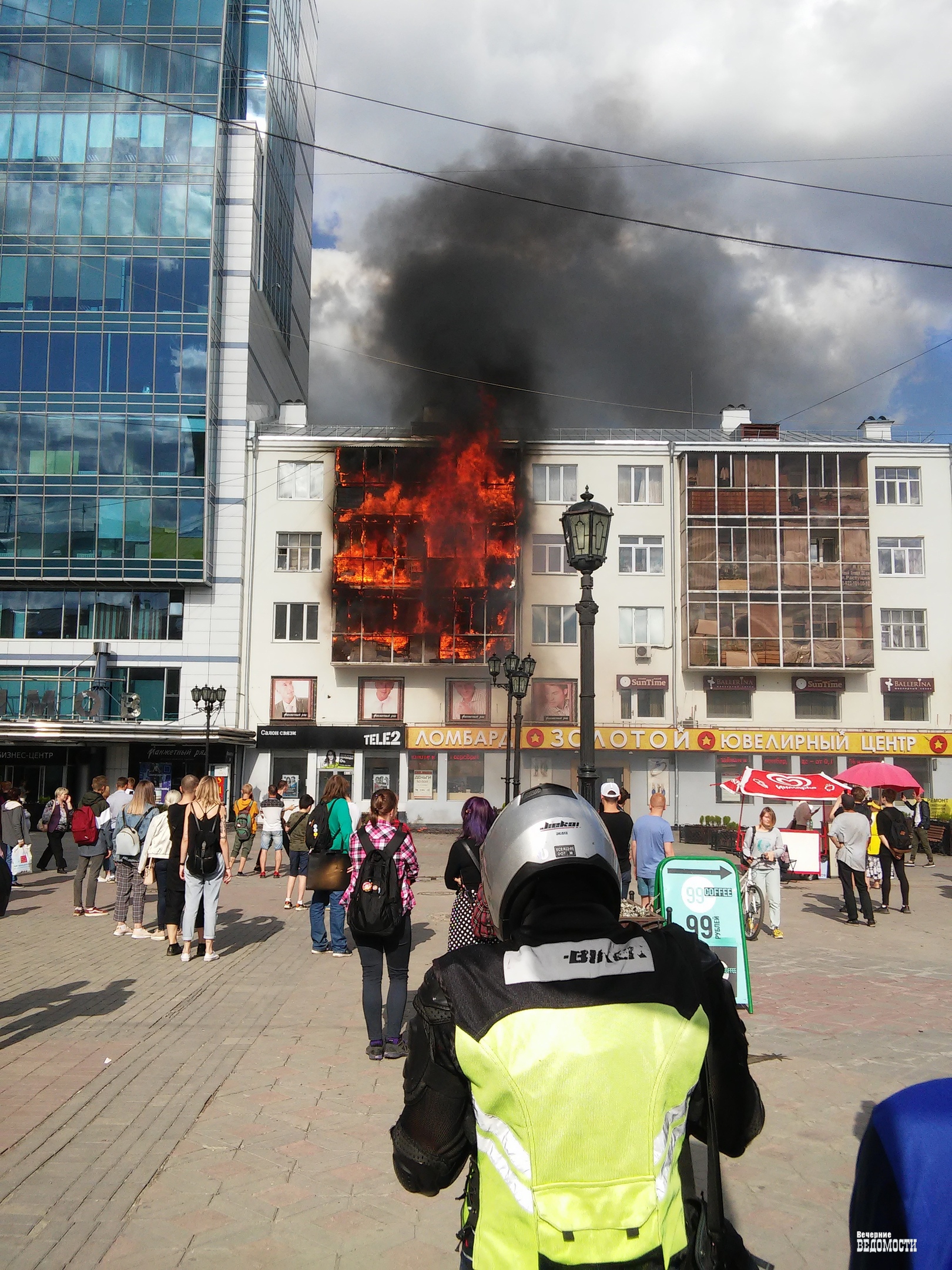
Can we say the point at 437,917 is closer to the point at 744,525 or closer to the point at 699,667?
the point at 699,667

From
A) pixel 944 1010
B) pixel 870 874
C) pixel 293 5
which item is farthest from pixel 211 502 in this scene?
pixel 944 1010

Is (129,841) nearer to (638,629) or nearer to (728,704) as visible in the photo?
(638,629)

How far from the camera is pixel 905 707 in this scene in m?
41.7

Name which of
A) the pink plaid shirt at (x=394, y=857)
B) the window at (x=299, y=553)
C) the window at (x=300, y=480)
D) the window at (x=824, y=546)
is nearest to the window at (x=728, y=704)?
the window at (x=824, y=546)

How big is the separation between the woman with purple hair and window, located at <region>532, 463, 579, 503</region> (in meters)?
36.8

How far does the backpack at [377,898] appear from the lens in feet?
23.0

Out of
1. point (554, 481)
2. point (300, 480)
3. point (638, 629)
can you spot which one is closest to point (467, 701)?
point (638, 629)

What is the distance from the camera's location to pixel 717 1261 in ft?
6.55

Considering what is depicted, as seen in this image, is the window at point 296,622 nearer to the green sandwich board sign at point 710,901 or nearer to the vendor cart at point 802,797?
the vendor cart at point 802,797

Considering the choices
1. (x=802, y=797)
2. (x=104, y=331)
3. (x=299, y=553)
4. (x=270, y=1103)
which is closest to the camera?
(x=270, y=1103)

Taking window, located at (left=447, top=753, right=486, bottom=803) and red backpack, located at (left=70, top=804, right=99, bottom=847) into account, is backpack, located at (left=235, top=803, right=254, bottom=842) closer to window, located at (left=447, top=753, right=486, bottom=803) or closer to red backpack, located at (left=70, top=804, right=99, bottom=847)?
red backpack, located at (left=70, top=804, right=99, bottom=847)

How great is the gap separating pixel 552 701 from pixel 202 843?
3183 cm

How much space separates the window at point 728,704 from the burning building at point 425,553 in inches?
343

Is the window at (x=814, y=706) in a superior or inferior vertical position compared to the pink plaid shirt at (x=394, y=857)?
superior
